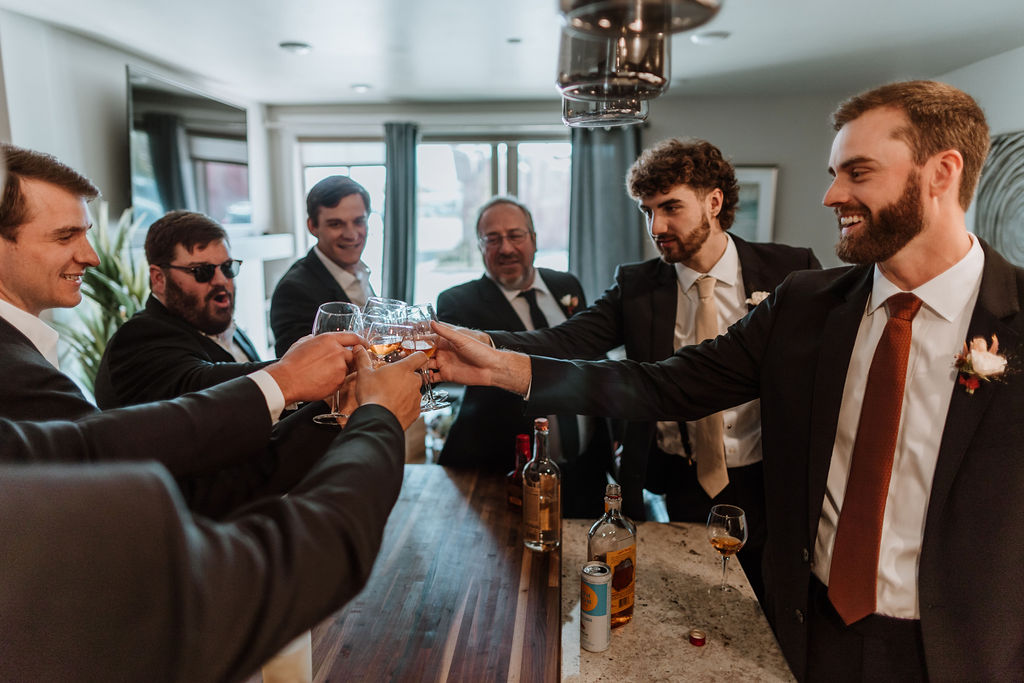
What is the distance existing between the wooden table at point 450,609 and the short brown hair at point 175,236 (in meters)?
1.27

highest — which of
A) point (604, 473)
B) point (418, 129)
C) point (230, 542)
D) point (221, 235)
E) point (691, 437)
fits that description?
point (418, 129)

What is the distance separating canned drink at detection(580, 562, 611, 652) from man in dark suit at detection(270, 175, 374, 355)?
1.85 m

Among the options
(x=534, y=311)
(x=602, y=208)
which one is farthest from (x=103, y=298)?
(x=602, y=208)

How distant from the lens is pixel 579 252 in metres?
6.16

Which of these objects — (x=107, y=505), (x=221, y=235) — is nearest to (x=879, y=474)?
(x=107, y=505)

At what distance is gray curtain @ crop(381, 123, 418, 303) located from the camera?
20.1 ft

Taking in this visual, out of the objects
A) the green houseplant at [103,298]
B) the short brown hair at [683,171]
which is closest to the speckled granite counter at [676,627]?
the short brown hair at [683,171]

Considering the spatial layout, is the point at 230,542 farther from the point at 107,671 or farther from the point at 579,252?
the point at 579,252

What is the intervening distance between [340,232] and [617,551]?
2.25m

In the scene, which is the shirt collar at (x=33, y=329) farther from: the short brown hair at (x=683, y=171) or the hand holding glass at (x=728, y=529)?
the short brown hair at (x=683, y=171)

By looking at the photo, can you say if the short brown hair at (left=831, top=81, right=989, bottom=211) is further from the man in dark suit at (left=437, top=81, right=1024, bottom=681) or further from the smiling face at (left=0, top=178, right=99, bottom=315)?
the smiling face at (left=0, top=178, right=99, bottom=315)

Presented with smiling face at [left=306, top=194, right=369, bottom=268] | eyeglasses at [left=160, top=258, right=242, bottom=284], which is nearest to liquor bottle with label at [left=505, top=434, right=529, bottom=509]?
eyeglasses at [left=160, top=258, right=242, bottom=284]

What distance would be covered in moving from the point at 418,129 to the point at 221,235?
413cm

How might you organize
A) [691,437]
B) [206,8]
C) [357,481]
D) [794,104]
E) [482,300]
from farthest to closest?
[794,104]
[206,8]
[482,300]
[691,437]
[357,481]
